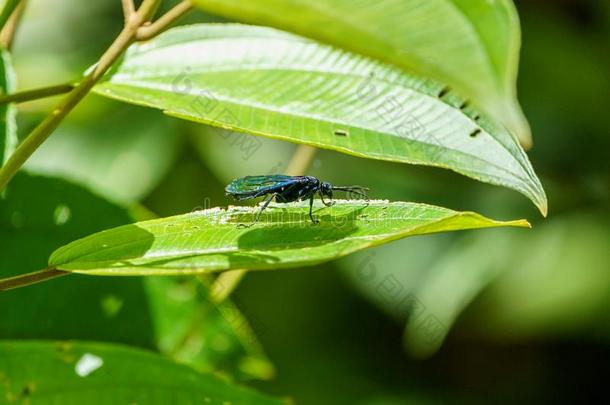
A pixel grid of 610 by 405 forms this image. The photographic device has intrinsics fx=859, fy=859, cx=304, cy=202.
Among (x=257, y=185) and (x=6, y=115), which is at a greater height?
(x=6, y=115)

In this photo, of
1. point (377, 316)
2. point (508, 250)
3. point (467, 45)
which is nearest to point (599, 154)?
point (508, 250)

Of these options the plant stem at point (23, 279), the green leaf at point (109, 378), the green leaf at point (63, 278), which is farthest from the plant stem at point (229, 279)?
the plant stem at point (23, 279)

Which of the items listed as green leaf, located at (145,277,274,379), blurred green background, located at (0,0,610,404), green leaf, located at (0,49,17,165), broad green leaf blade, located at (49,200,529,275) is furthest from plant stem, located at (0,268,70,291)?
blurred green background, located at (0,0,610,404)

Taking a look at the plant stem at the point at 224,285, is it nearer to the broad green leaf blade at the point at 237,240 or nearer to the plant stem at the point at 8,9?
the broad green leaf blade at the point at 237,240

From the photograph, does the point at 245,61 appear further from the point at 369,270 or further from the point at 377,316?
the point at 377,316

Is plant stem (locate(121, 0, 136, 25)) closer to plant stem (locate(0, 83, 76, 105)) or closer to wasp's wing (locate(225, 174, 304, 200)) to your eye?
plant stem (locate(0, 83, 76, 105))

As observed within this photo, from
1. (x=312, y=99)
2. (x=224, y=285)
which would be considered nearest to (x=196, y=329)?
(x=224, y=285)

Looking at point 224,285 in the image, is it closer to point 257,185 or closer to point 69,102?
point 257,185
